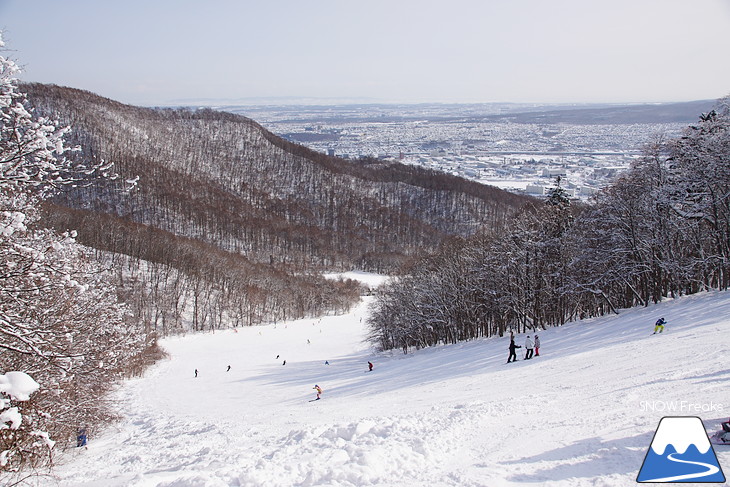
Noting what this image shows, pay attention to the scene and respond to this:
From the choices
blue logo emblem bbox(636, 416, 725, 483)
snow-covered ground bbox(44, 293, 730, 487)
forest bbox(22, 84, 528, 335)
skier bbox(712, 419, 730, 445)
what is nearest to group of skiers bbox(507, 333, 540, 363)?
snow-covered ground bbox(44, 293, 730, 487)

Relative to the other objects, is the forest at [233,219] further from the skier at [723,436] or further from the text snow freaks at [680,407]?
the skier at [723,436]

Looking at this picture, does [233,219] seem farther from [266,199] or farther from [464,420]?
[464,420]

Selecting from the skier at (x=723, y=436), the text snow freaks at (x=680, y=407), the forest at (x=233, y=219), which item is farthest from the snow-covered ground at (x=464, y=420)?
the forest at (x=233, y=219)

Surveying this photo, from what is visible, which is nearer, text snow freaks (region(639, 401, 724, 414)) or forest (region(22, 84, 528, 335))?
text snow freaks (region(639, 401, 724, 414))

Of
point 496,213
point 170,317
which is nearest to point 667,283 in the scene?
point 170,317

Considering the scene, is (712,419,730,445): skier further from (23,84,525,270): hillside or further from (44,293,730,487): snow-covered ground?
(23,84,525,270): hillside

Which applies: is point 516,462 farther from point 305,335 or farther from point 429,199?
point 429,199
